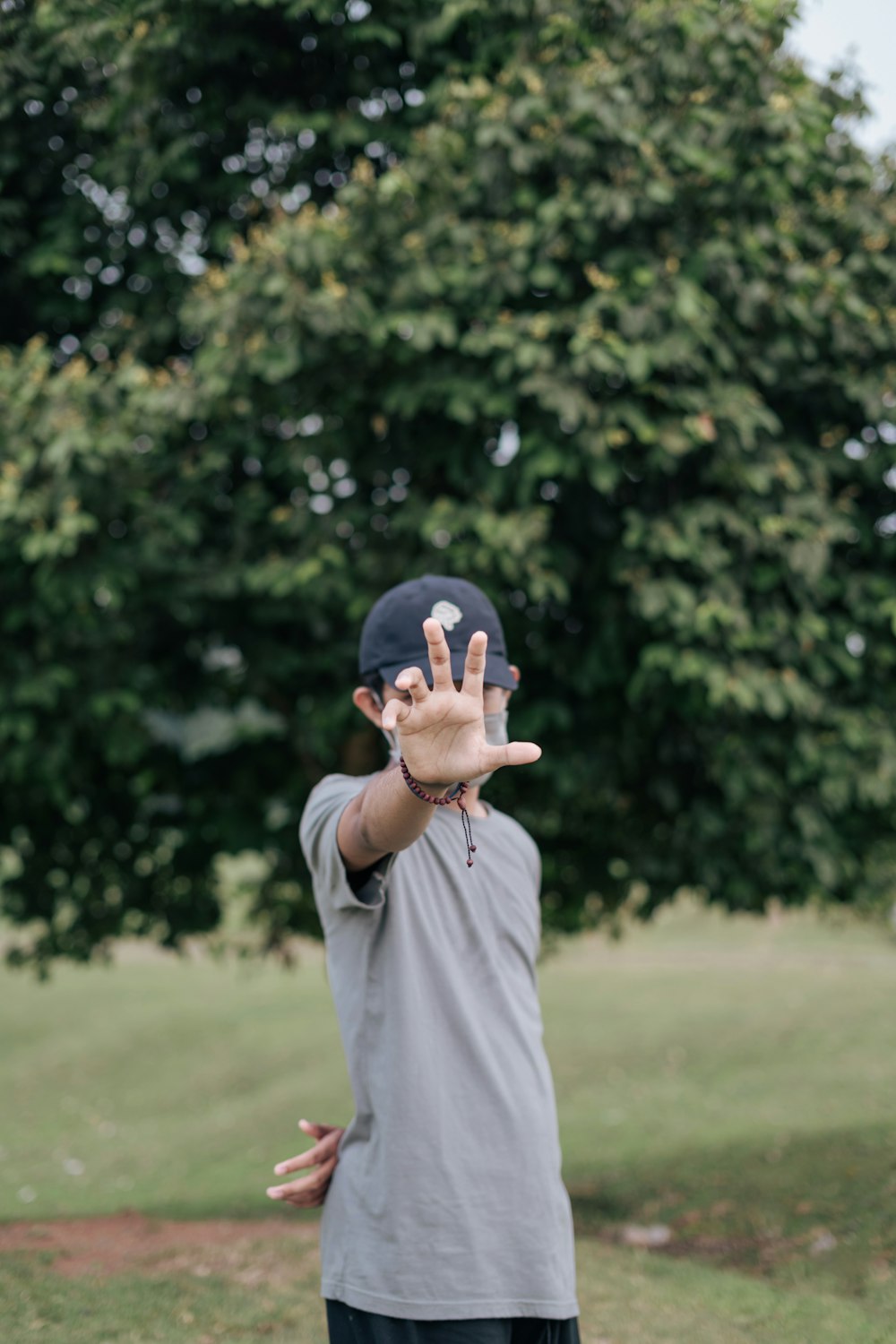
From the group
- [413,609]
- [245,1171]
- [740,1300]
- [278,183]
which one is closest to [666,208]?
[278,183]

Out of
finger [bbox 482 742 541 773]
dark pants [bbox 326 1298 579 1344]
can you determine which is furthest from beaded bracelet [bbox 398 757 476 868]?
dark pants [bbox 326 1298 579 1344]

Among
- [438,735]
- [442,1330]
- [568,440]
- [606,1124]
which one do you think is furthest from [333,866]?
[606,1124]

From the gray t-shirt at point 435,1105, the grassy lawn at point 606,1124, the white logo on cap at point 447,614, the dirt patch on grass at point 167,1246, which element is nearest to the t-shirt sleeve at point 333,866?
the gray t-shirt at point 435,1105

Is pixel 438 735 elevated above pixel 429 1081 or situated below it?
above

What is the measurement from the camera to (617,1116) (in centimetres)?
1123

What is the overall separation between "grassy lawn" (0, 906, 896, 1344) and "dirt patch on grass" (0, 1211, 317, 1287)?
41mm

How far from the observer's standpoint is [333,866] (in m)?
2.30

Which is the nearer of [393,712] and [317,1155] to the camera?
[393,712]

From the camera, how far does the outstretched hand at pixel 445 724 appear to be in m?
1.95

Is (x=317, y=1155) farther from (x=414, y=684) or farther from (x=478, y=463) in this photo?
(x=478, y=463)

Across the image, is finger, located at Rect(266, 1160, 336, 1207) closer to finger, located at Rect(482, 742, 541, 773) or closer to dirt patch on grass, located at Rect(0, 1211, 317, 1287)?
finger, located at Rect(482, 742, 541, 773)

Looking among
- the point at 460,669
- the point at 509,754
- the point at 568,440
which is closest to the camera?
the point at 509,754

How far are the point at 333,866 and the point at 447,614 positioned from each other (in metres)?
0.53

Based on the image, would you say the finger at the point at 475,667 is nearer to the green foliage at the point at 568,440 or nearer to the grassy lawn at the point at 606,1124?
the green foliage at the point at 568,440
